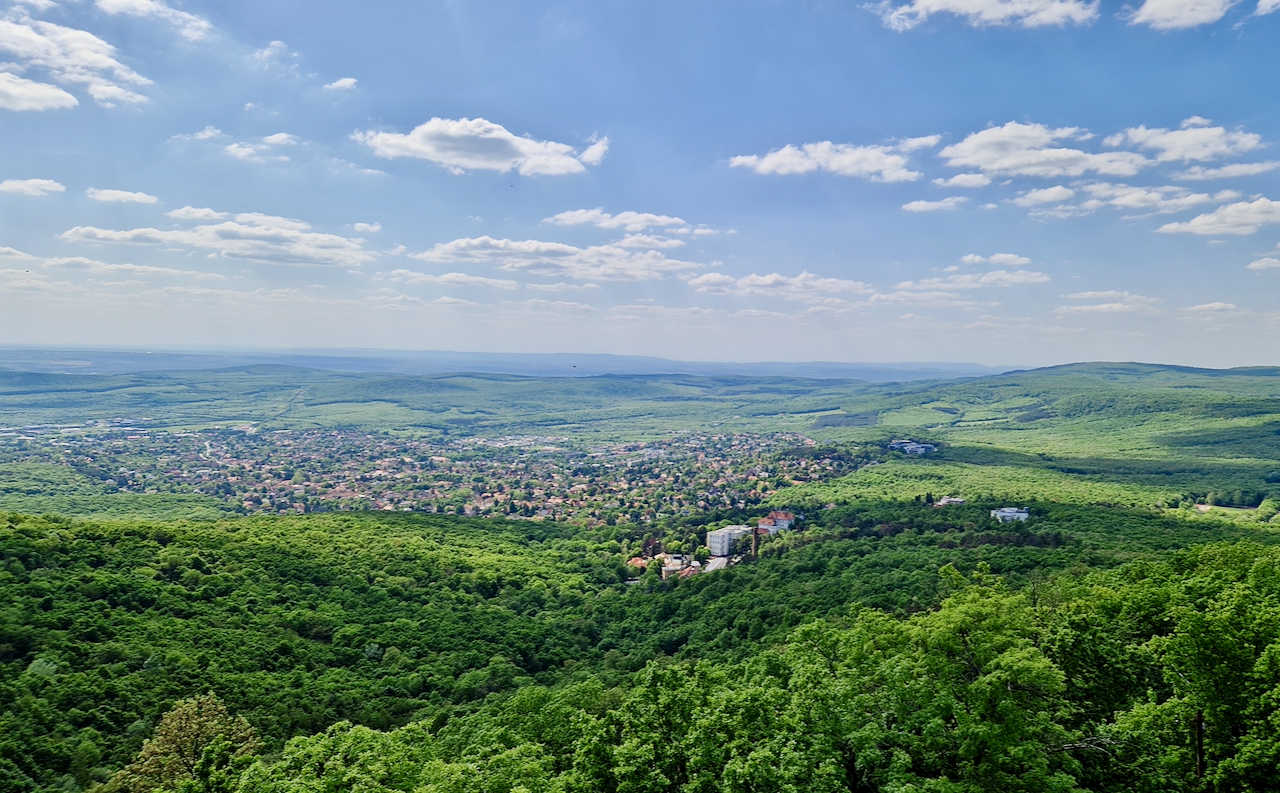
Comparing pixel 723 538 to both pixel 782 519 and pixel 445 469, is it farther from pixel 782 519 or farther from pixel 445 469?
pixel 445 469

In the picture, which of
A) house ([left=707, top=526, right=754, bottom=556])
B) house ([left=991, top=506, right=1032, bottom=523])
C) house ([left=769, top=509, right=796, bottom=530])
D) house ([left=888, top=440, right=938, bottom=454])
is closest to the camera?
house ([left=991, top=506, right=1032, bottom=523])

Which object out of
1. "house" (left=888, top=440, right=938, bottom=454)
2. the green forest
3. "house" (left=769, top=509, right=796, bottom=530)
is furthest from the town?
the green forest

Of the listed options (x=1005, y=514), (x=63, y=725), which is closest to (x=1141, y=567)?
(x=1005, y=514)

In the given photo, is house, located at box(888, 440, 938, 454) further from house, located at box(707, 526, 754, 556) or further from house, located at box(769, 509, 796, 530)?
house, located at box(707, 526, 754, 556)

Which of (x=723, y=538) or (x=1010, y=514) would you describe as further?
(x=723, y=538)

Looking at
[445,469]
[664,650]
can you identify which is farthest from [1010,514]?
[445,469]

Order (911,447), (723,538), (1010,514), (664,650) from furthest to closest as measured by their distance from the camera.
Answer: (911,447) < (723,538) < (1010,514) < (664,650)

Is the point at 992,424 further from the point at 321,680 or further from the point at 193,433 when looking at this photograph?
the point at 193,433
